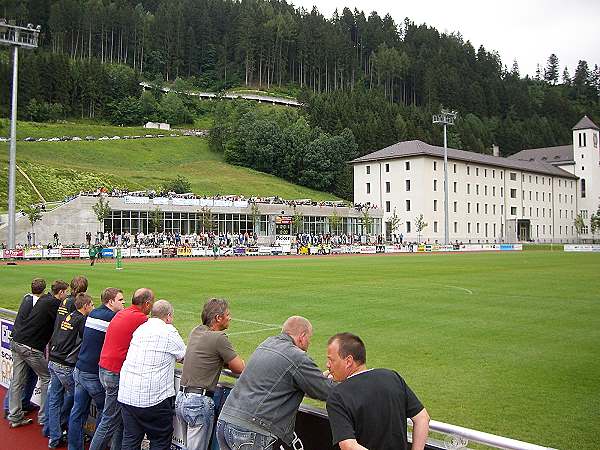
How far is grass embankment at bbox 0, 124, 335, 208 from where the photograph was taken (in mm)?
77250

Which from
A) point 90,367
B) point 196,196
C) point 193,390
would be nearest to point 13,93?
point 196,196

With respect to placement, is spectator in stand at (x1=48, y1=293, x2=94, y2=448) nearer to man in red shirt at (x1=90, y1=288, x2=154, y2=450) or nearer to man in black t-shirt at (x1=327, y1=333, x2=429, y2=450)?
man in red shirt at (x1=90, y1=288, x2=154, y2=450)

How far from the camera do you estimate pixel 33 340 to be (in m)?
8.09

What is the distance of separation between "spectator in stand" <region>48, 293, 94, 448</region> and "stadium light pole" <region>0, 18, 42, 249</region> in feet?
115

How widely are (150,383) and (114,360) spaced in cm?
74

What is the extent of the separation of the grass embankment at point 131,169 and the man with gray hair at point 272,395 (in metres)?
69.3

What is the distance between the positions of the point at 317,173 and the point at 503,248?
45200 mm

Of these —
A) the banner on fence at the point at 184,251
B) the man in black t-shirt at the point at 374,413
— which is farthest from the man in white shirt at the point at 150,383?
the banner on fence at the point at 184,251

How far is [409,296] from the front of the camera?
21.7 m

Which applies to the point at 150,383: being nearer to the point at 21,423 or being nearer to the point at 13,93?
the point at 21,423

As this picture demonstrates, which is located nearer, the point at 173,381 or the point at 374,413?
the point at 374,413

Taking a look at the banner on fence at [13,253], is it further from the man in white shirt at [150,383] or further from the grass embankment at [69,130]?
the grass embankment at [69,130]

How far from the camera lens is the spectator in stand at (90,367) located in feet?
22.2

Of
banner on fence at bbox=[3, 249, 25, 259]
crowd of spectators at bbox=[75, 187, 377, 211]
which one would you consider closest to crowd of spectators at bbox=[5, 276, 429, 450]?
banner on fence at bbox=[3, 249, 25, 259]
